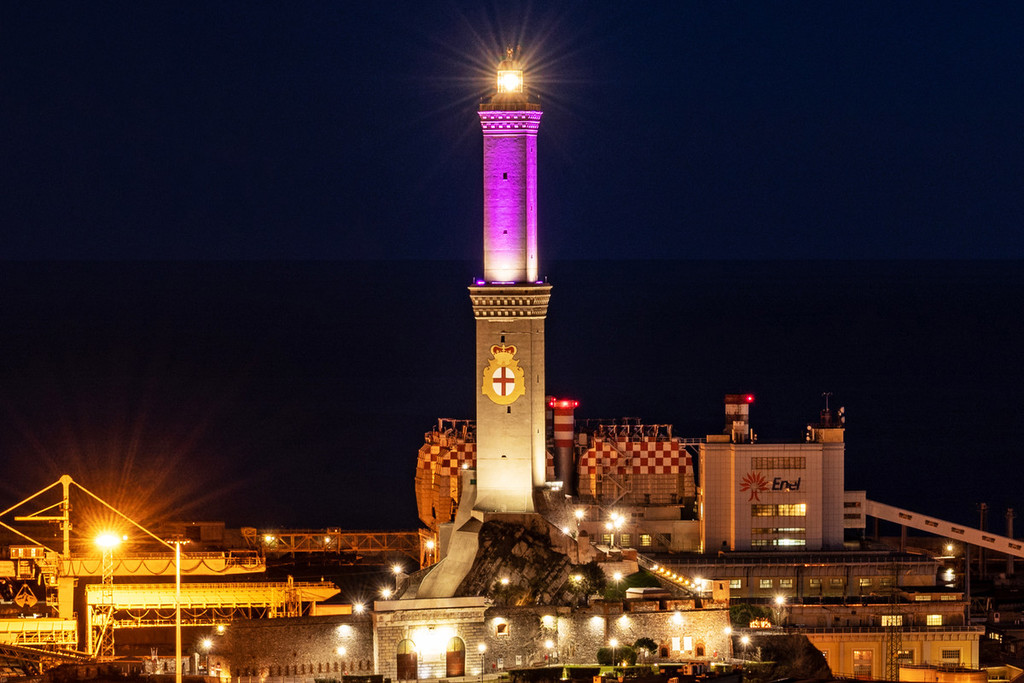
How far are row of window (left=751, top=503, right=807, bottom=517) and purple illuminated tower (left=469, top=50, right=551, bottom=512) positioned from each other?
1183 cm

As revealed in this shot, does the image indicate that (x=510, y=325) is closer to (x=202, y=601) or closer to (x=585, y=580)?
(x=585, y=580)

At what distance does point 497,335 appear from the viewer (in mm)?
71438

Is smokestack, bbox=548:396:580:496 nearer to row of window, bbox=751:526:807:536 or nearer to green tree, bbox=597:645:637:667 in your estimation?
row of window, bbox=751:526:807:536

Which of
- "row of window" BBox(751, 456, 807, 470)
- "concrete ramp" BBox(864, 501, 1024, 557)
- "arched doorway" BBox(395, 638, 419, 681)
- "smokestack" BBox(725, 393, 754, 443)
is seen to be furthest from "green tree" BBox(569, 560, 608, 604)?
"concrete ramp" BBox(864, 501, 1024, 557)

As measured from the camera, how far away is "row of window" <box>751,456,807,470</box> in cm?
7962

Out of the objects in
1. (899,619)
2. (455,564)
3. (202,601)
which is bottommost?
(899,619)

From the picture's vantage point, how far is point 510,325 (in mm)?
71250

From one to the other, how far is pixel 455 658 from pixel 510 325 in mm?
13383

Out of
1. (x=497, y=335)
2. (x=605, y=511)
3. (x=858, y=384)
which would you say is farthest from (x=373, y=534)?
(x=858, y=384)

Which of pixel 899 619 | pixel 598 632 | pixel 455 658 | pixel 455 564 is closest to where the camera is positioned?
pixel 455 658

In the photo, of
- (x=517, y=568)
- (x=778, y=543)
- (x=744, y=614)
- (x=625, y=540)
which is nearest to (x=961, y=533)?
(x=778, y=543)

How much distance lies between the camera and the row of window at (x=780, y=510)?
80000mm

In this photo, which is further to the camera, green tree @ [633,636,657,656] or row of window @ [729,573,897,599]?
row of window @ [729,573,897,599]

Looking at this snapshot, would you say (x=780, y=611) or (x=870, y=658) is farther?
(x=870, y=658)
